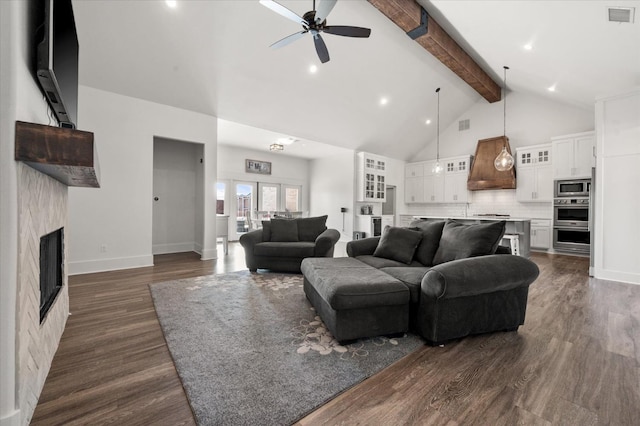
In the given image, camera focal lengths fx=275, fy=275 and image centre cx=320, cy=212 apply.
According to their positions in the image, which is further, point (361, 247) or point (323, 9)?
point (361, 247)

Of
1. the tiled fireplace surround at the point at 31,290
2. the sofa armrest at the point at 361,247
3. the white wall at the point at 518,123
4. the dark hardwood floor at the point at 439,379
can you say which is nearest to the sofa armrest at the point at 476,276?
the dark hardwood floor at the point at 439,379

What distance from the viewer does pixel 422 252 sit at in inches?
115

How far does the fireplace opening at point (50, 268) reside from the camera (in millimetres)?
1688

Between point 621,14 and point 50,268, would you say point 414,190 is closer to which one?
point 621,14

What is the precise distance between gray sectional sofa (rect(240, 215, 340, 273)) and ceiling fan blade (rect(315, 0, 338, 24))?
267 cm

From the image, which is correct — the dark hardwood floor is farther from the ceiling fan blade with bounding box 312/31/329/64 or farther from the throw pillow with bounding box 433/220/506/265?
the ceiling fan blade with bounding box 312/31/329/64

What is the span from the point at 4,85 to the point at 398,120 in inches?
284

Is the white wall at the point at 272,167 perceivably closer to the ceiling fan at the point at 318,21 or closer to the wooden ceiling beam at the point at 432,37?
the ceiling fan at the point at 318,21

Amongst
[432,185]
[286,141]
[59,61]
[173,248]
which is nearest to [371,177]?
[432,185]

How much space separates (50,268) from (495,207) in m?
8.77

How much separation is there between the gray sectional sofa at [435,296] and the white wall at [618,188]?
3166 mm

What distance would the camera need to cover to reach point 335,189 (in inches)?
341

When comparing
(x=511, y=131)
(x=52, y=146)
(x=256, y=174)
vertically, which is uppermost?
(x=511, y=131)

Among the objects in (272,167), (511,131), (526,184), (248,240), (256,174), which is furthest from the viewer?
(272,167)
